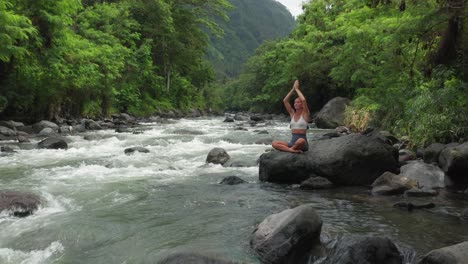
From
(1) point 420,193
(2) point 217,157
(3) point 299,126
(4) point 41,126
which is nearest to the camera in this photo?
(1) point 420,193

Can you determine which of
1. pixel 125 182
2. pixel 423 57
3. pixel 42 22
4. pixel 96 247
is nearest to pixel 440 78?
pixel 423 57

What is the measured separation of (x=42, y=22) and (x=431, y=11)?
15978 millimetres

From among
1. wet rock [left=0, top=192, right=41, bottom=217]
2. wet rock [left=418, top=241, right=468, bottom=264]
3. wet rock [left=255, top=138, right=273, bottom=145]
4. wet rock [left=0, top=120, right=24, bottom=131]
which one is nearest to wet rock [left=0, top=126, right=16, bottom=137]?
wet rock [left=0, top=120, right=24, bottom=131]

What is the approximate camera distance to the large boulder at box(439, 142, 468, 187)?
8.07m

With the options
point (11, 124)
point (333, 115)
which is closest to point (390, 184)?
point (333, 115)

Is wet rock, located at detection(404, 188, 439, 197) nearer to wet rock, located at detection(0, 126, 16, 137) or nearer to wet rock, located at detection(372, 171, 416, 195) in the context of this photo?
wet rock, located at detection(372, 171, 416, 195)

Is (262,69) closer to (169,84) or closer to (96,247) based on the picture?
(169,84)

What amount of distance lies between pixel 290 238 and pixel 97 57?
21.9 metres

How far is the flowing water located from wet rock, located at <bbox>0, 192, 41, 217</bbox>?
135 millimetres

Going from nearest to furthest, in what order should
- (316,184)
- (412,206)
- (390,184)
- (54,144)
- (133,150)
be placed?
(412,206)
(390,184)
(316,184)
(133,150)
(54,144)

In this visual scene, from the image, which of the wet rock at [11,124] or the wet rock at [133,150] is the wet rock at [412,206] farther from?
the wet rock at [11,124]

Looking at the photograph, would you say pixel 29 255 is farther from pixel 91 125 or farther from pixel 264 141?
pixel 91 125

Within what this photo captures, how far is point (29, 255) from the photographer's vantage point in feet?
17.2

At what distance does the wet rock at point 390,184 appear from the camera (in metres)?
8.09
